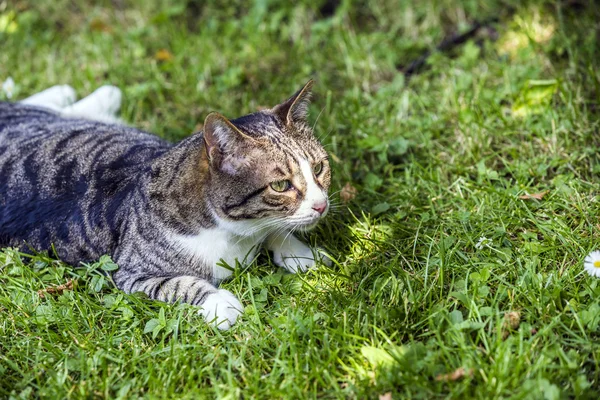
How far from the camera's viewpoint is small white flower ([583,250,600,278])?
246 centimetres

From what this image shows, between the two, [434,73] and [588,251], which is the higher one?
[434,73]

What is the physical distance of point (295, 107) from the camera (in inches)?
111

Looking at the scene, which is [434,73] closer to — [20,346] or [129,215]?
[129,215]

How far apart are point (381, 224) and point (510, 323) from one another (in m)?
0.92

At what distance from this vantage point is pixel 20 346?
8.26 ft

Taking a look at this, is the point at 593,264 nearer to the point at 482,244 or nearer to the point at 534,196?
the point at 482,244

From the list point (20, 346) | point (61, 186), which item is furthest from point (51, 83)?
point (20, 346)

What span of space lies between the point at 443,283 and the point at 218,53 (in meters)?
2.78

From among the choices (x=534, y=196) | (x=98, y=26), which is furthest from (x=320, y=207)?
(x=98, y=26)

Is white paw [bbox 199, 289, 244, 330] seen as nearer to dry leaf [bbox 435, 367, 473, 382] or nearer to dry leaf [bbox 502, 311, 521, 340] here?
dry leaf [bbox 435, 367, 473, 382]

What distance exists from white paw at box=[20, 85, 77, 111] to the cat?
36.7 inches

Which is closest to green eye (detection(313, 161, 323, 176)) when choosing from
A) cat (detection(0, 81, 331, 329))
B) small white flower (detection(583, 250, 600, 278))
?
cat (detection(0, 81, 331, 329))

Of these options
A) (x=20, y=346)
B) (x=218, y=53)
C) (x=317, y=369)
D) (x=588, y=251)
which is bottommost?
(x=588, y=251)

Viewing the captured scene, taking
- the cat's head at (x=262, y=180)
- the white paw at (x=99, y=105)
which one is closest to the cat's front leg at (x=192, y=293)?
the cat's head at (x=262, y=180)
